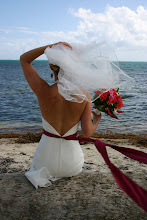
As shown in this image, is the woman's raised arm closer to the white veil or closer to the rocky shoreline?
the white veil

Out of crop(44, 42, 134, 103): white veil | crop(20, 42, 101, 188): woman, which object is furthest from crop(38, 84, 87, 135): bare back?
crop(44, 42, 134, 103): white veil

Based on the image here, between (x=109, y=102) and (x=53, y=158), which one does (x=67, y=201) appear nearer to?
(x=53, y=158)

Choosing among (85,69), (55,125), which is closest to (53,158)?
(55,125)

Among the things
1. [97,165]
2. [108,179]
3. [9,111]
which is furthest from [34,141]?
[9,111]

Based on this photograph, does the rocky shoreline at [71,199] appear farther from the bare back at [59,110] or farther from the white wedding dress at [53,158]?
the bare back at [59,110]

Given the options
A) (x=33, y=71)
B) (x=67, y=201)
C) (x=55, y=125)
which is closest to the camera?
(x=67, y=201)

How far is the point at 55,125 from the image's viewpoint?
2.92 metres

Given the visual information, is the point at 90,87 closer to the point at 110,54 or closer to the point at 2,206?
the point at 110,54

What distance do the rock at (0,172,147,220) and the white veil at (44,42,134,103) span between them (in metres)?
1.08

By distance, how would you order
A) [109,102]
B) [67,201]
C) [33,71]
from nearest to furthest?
1. [67,201]
2. [33,71]
3. [109,102]

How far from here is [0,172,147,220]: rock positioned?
2.45 metres

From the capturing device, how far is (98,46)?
289 centimetres

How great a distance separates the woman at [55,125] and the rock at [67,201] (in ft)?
0.49

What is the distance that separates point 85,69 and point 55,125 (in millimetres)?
758
